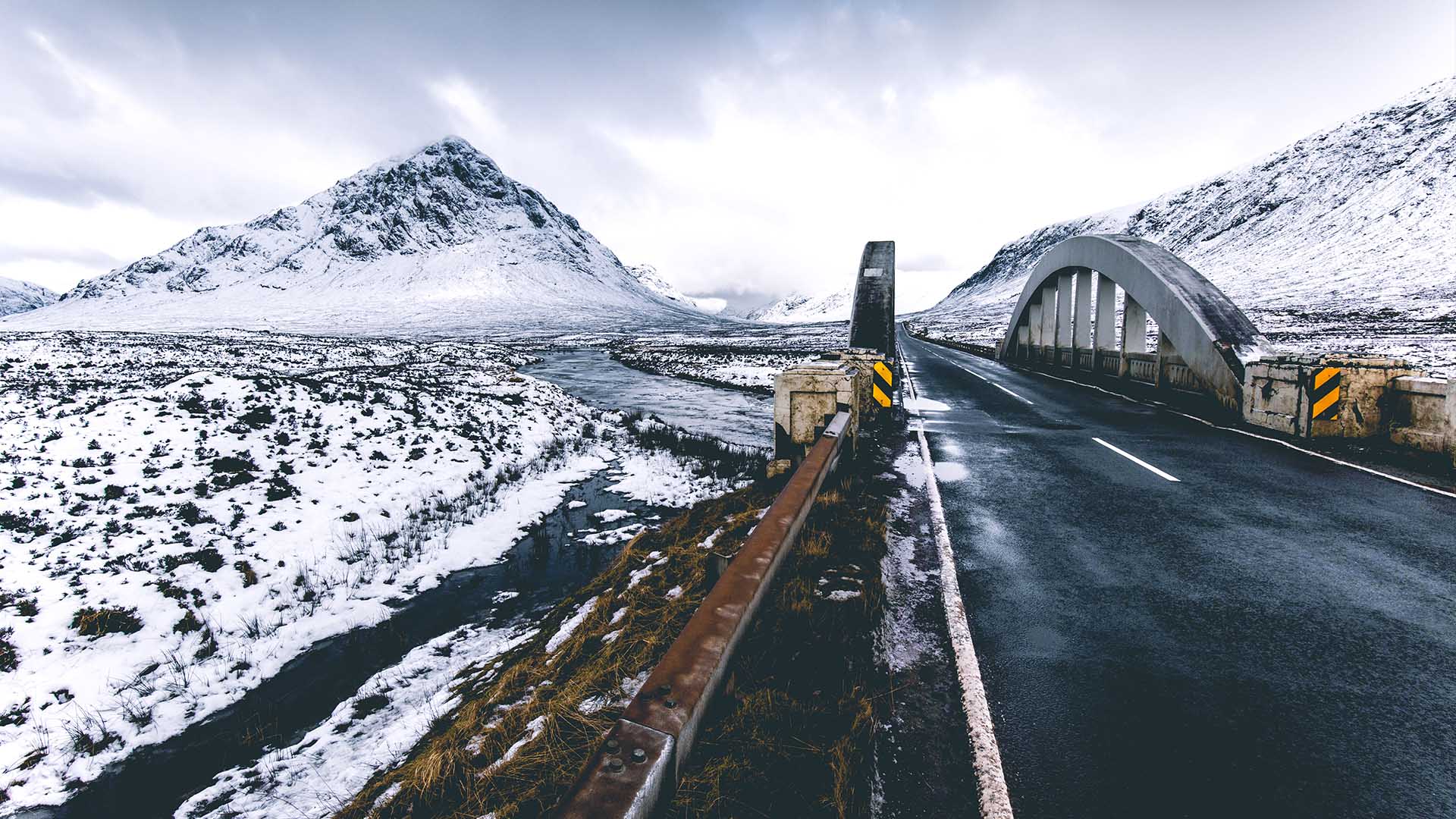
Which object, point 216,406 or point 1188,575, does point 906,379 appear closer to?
point 1188,575

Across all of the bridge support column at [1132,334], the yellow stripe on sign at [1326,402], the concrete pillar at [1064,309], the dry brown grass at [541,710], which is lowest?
the dry brown grass at [541,710]

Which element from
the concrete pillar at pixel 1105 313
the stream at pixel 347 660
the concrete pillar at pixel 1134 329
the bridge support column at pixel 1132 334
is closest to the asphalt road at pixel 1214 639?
the stream at pixel 347 660

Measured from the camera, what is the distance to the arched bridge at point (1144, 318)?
12.1 metres

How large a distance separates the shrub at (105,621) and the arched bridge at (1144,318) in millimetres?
16730

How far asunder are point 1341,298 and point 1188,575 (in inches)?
4071

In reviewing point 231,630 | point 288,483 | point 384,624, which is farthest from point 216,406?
point 384,624

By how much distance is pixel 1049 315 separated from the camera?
82.6 ft

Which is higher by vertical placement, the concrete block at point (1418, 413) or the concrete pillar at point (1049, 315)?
the concrete pillar at point (1049, 315)

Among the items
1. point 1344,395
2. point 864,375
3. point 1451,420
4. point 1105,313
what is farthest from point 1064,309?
point 864,375

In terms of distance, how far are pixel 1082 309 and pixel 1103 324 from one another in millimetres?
2653

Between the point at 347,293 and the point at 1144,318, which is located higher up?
the point at 347,293

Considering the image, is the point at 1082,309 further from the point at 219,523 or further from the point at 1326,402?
the point at 219,523

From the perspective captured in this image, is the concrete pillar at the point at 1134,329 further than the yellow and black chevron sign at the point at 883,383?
Yes

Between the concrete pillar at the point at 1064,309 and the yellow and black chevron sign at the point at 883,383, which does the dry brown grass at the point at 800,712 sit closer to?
the yellow and black chevron sign at the point at 883,383
